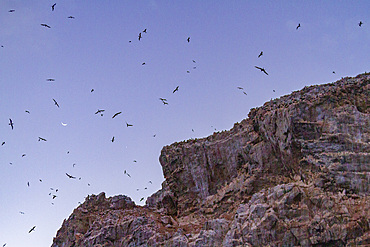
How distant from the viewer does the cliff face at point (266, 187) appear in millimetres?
48906

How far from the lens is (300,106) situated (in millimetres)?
59156

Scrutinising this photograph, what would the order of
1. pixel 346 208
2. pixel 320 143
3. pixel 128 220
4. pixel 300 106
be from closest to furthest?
pixel 346 208
pixel 320 143
pixel 300 106
pixel 128 220

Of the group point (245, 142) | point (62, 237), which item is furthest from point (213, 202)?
point (62, 237)

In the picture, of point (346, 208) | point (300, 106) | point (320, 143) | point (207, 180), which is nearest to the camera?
point (346, 208)

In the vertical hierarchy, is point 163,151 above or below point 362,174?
above

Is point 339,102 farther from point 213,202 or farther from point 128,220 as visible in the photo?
point 128,220

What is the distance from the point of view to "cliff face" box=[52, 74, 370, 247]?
48906 mm

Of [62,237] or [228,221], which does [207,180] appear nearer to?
[228,221]

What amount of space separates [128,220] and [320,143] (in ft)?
98.4

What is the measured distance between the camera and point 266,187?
60594 millimetres

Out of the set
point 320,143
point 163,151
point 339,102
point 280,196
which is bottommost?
point 280,196

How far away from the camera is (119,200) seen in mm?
77125

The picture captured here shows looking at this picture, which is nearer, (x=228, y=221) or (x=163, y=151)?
(x=228, y=221)

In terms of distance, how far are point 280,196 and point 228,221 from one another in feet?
27.0
